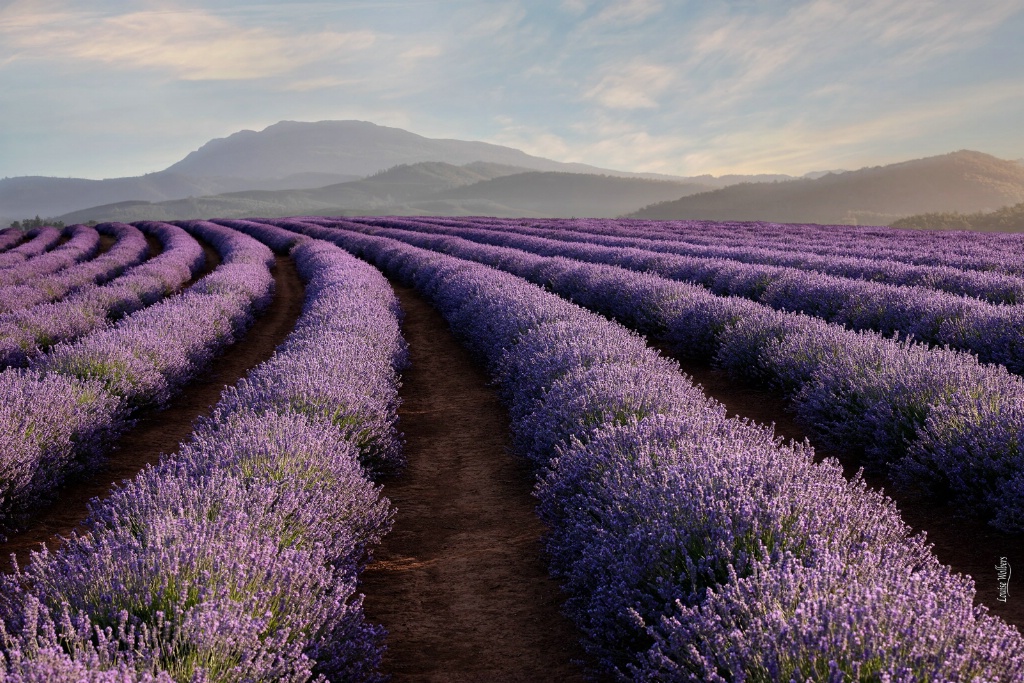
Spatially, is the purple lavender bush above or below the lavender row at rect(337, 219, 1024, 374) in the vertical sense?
below

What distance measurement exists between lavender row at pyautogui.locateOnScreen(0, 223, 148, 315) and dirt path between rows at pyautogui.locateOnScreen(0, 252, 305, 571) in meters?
3.55

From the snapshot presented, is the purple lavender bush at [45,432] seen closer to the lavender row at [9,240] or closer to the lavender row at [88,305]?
the lavender row at [88,305]

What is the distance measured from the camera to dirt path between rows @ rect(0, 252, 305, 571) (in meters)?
3.94

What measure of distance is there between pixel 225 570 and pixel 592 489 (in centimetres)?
159

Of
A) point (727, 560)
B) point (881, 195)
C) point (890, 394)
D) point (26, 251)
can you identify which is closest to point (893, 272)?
point (890, 394)

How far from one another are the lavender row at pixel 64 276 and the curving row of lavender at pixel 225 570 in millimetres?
8033

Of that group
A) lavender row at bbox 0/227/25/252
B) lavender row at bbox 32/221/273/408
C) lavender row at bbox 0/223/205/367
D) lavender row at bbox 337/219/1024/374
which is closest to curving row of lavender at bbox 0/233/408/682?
lavender row at bbox 32/221/273/408

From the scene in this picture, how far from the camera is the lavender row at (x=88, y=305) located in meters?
7.28

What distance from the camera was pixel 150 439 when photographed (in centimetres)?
558

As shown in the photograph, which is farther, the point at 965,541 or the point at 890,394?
the point at 890,394

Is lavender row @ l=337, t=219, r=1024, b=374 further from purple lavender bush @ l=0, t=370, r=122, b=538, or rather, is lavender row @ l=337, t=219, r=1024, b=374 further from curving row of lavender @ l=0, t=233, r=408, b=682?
purple lavender bush @ l=0, t=370, r=122, b=538

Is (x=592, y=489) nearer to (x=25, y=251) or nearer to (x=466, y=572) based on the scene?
(x=466, y=572)

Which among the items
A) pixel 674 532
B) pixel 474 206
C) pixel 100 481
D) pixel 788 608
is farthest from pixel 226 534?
pixel 474 206

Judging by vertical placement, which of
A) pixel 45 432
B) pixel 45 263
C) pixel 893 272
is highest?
pixel 893 272
